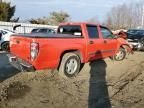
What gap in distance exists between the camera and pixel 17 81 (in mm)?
9328

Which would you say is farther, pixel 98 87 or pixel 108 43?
pixel 108 43

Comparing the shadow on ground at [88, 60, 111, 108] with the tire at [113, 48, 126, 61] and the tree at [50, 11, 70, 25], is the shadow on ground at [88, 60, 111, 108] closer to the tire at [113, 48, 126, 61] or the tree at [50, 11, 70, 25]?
the tire at [113, 48, 126, 61]

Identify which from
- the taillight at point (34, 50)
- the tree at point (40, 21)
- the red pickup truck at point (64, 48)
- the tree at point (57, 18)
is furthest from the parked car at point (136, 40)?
the tree at point (57, 18)

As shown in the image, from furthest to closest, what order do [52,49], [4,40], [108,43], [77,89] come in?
[4,40], [108,43], [52,49], [77,89]

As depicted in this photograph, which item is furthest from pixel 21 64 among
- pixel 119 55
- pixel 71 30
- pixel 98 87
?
pixel 119 55

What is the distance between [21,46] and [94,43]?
2.93 m

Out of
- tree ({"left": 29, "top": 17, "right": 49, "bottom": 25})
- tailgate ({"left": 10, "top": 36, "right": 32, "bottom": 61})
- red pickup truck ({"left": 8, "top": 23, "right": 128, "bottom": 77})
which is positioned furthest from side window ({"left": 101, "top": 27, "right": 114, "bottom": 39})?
tree ({"left": 29, "top": 17, "right": 49, "bottom": 25})

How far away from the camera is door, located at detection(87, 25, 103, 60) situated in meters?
11.1

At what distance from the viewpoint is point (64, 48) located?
32.6 feet

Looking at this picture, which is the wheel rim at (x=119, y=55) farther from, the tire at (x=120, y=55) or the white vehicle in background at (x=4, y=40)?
the white vehicle in background at (x=4, y=40)

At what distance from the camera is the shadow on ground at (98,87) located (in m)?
7.40

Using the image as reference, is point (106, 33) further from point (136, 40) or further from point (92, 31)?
point (136, 40)

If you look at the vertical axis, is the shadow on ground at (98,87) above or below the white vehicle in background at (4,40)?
below

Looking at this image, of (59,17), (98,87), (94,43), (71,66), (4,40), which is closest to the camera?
(98,87)
